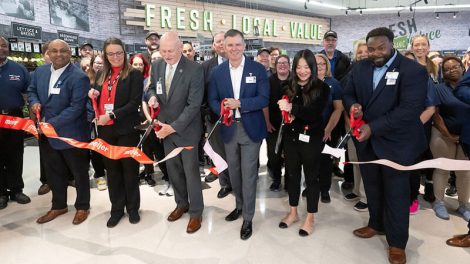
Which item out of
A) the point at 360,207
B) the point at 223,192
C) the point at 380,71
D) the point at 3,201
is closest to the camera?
the point at 380,71

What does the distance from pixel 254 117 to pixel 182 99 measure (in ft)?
2.08

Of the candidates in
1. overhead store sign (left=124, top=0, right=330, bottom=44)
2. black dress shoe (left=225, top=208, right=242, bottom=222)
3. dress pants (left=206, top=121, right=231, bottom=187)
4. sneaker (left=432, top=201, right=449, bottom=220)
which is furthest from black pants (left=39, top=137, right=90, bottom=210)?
overhead store sign (left=124, top=0, right=330, bottom=44)

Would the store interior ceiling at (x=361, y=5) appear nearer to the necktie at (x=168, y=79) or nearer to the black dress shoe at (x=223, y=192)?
the black dress shoe at (x=223, y=192)

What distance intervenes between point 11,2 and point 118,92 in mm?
5638

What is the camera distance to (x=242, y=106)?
8.75ft

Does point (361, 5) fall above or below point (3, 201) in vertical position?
above

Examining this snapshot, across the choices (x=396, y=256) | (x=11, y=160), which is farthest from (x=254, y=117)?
(x=11, y=160)

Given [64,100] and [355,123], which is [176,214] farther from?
[355,123]

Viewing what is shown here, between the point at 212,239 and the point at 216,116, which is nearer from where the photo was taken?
the point at 212,239

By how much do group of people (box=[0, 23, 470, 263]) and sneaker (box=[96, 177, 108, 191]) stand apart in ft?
2.55

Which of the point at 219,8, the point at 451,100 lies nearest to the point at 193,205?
the point at 451,100

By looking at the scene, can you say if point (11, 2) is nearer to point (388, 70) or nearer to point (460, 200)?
point (388, 70)

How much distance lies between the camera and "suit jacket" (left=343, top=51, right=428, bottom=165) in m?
2.20

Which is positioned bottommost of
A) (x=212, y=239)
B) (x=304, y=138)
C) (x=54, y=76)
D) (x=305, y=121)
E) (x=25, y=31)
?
(x=212, y=239)
